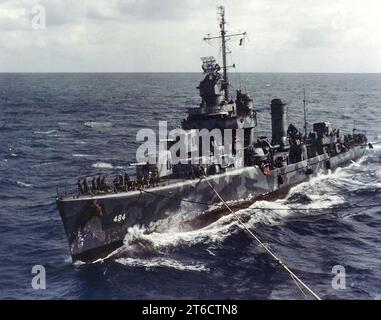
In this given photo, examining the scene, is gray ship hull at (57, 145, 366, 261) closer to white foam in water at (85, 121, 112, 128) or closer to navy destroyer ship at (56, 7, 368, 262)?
navy destroyer ship at (56, 7, 368, 262)

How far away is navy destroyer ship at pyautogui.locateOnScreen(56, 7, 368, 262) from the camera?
21875 mm

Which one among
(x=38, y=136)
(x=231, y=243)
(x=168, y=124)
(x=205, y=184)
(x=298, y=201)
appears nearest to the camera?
(x=231, y=243)

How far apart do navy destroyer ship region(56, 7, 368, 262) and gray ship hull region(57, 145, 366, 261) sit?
0.14 ft

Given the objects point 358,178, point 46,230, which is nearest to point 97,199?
point 46,230

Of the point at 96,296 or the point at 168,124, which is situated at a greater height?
the point at 168,124

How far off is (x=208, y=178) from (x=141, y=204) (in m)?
4.49

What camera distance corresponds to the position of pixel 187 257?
22328 mm

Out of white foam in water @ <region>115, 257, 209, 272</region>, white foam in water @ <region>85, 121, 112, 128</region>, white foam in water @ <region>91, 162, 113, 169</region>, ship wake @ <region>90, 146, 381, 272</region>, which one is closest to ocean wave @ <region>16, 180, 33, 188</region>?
white foam in water @ <region>91, 162, 113, 169</region>

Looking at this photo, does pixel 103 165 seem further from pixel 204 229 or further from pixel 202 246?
pixel 202 246

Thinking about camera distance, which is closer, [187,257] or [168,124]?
[187,257]

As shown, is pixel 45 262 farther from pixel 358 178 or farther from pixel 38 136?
pixel 38 136

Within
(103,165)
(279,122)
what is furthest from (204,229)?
(103,165)
